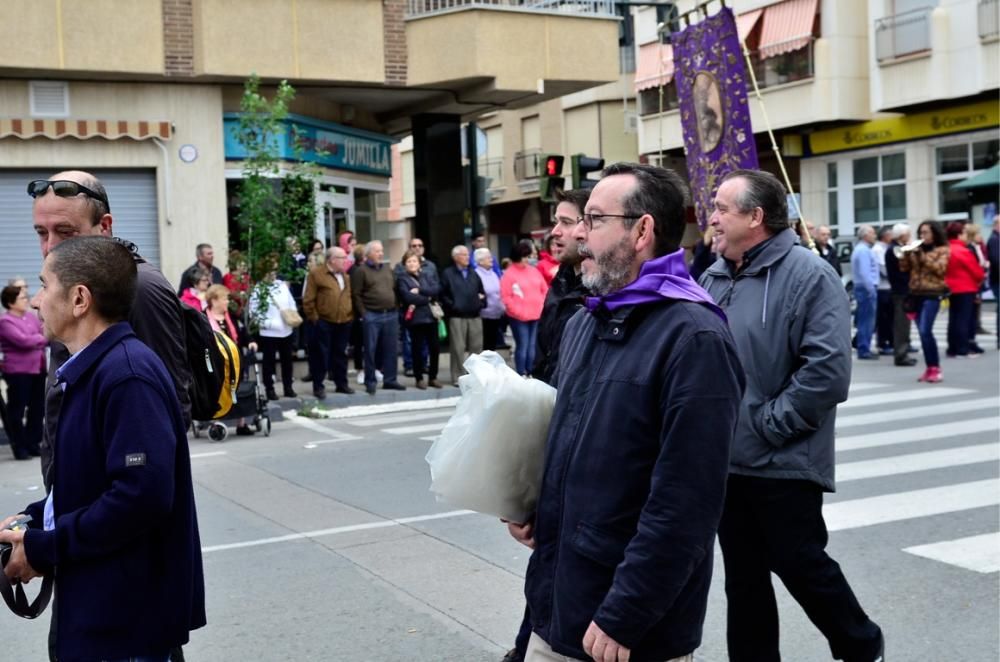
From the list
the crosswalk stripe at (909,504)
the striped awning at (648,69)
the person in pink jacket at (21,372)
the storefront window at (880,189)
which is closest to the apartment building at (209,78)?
the person in pink jacket at (21,372)

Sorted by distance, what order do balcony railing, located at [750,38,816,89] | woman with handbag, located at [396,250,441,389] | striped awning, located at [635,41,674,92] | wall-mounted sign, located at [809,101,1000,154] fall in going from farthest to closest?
1. striped awning, located at [635,41,674,92]
2. balcony railing, located at [750,38,816,89]
3. wall-mounted sign, located at [809,101,1000,154]
4. woman with handbag, located at [396,250,441,389]

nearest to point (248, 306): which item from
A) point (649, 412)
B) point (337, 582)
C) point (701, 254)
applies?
point (701, 254)

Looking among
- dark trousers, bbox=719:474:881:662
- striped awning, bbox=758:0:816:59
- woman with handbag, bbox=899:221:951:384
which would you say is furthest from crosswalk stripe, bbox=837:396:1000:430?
striped awning, bbox=758:0:816:59

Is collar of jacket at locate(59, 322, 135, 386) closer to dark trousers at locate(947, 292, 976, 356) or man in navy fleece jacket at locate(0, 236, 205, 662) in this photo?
man in navy fleece jacket at locate(0, 236, 205, 662)

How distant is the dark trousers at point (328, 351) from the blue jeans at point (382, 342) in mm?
278

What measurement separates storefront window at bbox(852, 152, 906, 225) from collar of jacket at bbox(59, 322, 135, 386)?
3220cm

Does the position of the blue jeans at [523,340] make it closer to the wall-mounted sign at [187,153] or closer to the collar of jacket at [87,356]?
the wall-mounted sign at [187,153]

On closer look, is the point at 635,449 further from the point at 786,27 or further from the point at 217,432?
the point at 786,27

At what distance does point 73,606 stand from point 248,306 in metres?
11.9

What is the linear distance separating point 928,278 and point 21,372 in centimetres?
1079

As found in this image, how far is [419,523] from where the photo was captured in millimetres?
7949

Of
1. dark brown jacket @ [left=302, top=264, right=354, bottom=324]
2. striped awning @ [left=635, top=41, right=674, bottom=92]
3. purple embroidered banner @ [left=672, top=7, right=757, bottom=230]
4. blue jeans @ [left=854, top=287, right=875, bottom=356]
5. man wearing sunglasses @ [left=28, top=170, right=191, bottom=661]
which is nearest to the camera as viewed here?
man wearing sunglasses @ [left=28, top=170, right=191, bottom=661]

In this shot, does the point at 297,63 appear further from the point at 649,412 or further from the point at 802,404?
the point at 649,412

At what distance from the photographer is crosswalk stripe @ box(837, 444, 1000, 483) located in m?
9.37
